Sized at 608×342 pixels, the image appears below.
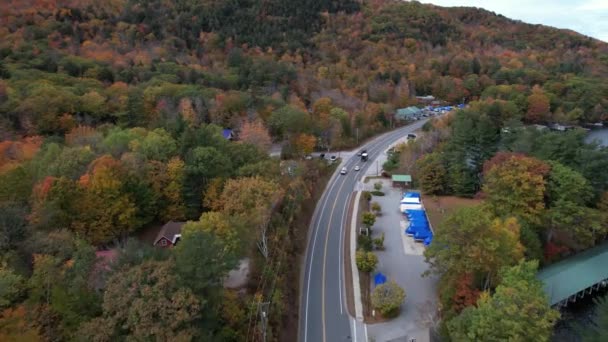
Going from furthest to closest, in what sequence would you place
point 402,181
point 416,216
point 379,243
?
point 402,181, point 416,216, point 379,243

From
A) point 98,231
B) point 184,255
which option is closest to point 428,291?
point 184,255

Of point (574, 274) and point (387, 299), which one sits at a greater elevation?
point (387, 299)

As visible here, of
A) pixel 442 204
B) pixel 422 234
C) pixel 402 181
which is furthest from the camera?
pixel 402 181

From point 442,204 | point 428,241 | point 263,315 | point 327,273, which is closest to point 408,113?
point 442,204

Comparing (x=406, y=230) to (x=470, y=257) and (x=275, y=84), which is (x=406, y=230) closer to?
(x=470, y=257)

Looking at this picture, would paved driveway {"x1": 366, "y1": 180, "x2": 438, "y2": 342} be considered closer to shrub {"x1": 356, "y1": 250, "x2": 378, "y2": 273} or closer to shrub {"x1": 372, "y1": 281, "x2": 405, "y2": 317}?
shrub {"x1": 372, "y1": 281, "x2": 405, "y2": 317}

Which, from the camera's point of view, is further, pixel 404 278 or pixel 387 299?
pixel 404 278

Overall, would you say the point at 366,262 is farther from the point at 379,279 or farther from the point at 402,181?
the point at 402,181
